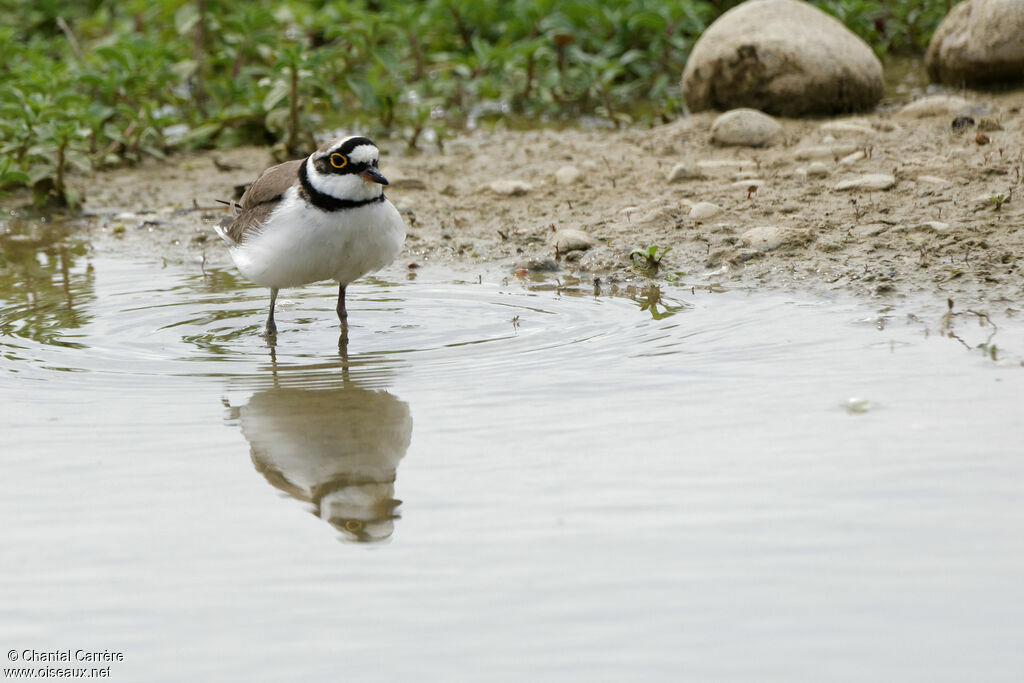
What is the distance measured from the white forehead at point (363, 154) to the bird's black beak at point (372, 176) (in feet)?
0.18

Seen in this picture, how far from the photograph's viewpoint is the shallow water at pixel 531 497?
3.47m

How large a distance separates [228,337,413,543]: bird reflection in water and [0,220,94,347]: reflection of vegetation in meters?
1.69

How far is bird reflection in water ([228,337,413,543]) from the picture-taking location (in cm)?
445

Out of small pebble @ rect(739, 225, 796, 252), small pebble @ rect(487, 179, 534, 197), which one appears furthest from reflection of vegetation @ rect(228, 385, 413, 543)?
small pebble @ rect(487, 179, 534, 197)

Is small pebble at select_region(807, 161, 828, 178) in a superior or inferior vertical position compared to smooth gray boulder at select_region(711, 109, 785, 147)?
inferior

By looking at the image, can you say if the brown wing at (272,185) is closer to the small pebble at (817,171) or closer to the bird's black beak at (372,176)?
the bird's black beak at (372,176)

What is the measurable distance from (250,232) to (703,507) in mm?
3583

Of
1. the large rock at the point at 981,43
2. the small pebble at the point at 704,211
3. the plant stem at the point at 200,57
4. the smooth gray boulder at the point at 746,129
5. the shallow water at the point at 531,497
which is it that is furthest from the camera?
the plant stem at the point at 200,57

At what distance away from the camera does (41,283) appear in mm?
8422

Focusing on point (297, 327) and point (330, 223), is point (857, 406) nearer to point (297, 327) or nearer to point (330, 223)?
point (330, 223)

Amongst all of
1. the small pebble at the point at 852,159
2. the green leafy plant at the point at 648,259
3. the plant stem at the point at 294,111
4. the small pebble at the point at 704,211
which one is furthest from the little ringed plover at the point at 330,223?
the plant stem at the point at 294,111

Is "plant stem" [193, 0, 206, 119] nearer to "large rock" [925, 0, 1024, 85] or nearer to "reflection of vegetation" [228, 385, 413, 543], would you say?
"large rock" [925, 0, 1024, 85]

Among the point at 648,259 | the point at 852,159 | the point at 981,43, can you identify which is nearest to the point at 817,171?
the point at 852,159

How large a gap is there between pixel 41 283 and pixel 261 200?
227 cm
